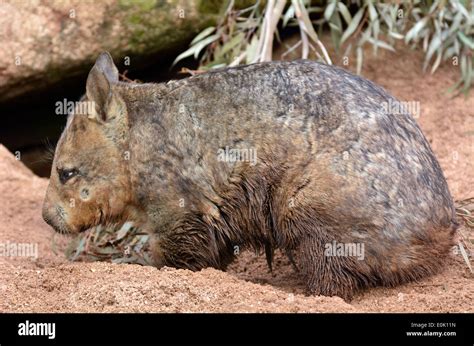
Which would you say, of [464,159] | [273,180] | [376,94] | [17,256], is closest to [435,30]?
[464,159]

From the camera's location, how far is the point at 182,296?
5109mm

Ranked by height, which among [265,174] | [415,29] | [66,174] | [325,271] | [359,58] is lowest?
[325,271]

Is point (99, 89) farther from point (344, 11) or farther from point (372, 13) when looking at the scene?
point (372, 13)

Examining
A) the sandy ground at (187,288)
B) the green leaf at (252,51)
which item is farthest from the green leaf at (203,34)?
the sandy ground at (187,288)

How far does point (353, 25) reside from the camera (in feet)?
27.8

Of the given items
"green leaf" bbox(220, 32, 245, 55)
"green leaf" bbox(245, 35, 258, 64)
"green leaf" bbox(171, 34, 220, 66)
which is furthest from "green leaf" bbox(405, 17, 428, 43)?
"green leaf" bbox(171, 34, 220, 66)

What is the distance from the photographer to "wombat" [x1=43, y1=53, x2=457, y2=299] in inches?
217

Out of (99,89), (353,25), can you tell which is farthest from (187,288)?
(353,25)

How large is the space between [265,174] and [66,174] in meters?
1.33

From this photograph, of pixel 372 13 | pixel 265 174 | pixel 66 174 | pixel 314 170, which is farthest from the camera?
pixel 372 13

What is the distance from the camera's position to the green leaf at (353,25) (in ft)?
27.7

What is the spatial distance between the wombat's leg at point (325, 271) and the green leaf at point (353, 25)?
10.8ft

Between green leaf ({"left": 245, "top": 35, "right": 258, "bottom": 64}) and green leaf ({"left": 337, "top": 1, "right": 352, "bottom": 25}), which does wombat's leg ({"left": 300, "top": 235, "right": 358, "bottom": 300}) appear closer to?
green leaf ({"left": 245, "top": 35, "right": 258, "bottom": 64})

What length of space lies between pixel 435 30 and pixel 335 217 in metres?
3.77
